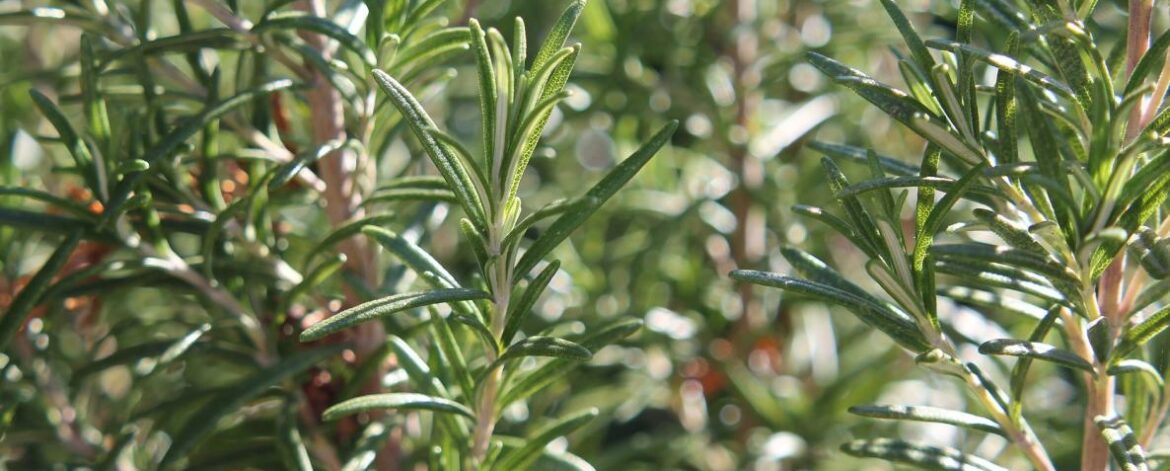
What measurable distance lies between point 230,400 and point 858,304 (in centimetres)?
41

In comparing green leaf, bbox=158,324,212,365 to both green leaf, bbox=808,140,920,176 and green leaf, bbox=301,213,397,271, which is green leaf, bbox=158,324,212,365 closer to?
green leaf, bbox=301,213,397,271

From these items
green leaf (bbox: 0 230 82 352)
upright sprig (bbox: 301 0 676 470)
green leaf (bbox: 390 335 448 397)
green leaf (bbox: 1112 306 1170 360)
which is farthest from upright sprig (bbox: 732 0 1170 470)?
green leaf (bbox: 0 230 82 352)

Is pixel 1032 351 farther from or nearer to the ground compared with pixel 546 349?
farther from the ground

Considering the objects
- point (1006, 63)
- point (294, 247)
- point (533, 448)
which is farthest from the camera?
point (294, 247)

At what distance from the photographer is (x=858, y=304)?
0.58 metres

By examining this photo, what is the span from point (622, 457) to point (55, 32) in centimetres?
105

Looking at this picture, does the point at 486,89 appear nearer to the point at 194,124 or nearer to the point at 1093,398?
the point at 194,124

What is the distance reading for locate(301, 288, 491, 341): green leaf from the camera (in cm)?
53

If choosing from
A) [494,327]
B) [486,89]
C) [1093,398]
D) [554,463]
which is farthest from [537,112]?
[1093,398]

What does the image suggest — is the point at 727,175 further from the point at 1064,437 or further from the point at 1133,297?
the point at 1133,297

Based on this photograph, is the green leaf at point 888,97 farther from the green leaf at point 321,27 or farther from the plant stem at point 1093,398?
the green leaf at point 321,27

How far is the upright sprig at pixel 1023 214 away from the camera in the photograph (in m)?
0.52

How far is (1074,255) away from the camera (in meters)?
0.55

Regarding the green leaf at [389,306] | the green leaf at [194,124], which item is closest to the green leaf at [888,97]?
the green leaf at [389,306]
